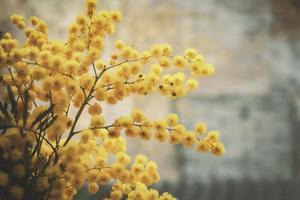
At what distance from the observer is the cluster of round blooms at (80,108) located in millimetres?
743

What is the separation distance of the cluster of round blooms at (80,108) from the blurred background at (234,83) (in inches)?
97.3

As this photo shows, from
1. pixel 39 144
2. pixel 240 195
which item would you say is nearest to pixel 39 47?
pixel 39 144

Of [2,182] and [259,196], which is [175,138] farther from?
[259,196]

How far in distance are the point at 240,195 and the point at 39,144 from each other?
73.3 inches

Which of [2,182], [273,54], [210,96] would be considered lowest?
[2,182]

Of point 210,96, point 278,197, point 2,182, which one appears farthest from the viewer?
point 210,96

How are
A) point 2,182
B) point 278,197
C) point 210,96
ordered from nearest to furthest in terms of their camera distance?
1. point 2,182
2. point 278,197
3. point 210,96

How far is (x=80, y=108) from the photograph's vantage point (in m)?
0.81

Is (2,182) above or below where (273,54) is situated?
below

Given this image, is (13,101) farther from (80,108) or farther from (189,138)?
(189,138)

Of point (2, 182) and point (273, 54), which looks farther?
point (273, 54)

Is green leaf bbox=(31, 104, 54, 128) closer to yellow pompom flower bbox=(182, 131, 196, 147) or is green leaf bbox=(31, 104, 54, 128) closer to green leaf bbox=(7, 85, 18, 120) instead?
green leaf bbox=(7, 85, 18, 120)

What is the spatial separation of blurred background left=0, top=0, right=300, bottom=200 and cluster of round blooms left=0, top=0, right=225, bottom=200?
8.11ft

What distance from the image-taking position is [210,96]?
3.44m
